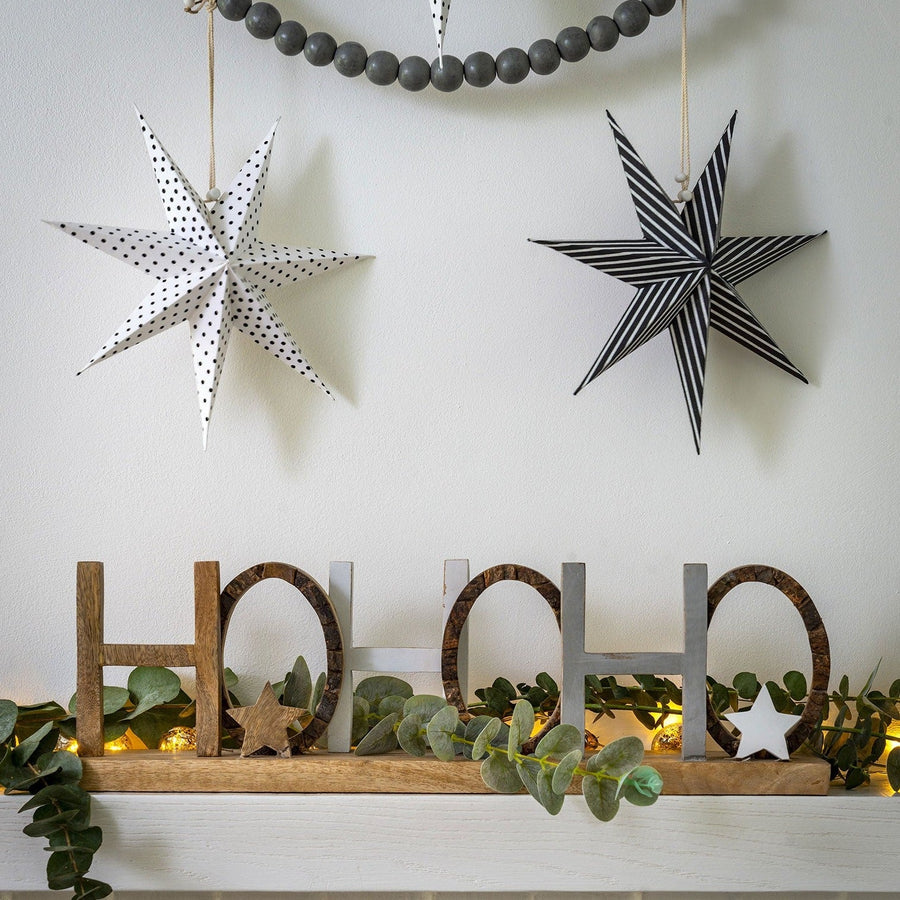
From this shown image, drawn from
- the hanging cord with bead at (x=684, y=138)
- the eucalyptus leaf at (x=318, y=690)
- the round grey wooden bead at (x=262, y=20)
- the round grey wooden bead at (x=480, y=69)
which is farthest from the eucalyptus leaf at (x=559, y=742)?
the round grey wooden bead at (x=262, y=20)

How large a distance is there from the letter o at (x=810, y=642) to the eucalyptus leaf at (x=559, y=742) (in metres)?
0.15

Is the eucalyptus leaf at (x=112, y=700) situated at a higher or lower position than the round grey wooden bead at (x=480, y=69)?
lower

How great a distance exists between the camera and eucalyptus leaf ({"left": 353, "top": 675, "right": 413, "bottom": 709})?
940 millimetres

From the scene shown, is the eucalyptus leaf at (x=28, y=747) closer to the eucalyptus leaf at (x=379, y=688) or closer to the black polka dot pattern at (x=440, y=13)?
the eucalyptus leaf at (x=379, y=688)

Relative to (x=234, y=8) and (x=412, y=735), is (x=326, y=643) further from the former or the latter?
(x=234, y=8)

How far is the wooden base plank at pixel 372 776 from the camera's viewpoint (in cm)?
84

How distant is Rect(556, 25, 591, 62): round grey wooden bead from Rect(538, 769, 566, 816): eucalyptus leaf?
75 centimetres

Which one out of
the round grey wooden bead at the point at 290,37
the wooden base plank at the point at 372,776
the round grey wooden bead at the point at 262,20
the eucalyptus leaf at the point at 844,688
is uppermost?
the round grey wooden bead at the point at 262,20

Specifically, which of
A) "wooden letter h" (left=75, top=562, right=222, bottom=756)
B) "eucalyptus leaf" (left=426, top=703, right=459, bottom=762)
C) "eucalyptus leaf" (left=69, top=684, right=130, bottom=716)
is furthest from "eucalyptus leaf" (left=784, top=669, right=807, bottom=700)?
→ "eucalyptus leaf" (left=69, top=684, right=130, bottom=716)

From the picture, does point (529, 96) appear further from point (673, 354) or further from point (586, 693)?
point (586, 693)

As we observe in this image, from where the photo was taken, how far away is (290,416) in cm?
100

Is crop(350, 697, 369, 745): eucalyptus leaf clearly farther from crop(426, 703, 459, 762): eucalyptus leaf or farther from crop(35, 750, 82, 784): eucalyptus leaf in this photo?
crop(35, 750, 82, 784): eucalyptus leaf

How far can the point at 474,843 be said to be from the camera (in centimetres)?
84

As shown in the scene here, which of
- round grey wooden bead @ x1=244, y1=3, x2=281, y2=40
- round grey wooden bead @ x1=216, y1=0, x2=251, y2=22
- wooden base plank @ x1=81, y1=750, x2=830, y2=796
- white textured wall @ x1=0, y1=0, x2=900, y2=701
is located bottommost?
wooden base plank @ x1=81, y1=750, x2=830, y2=796
